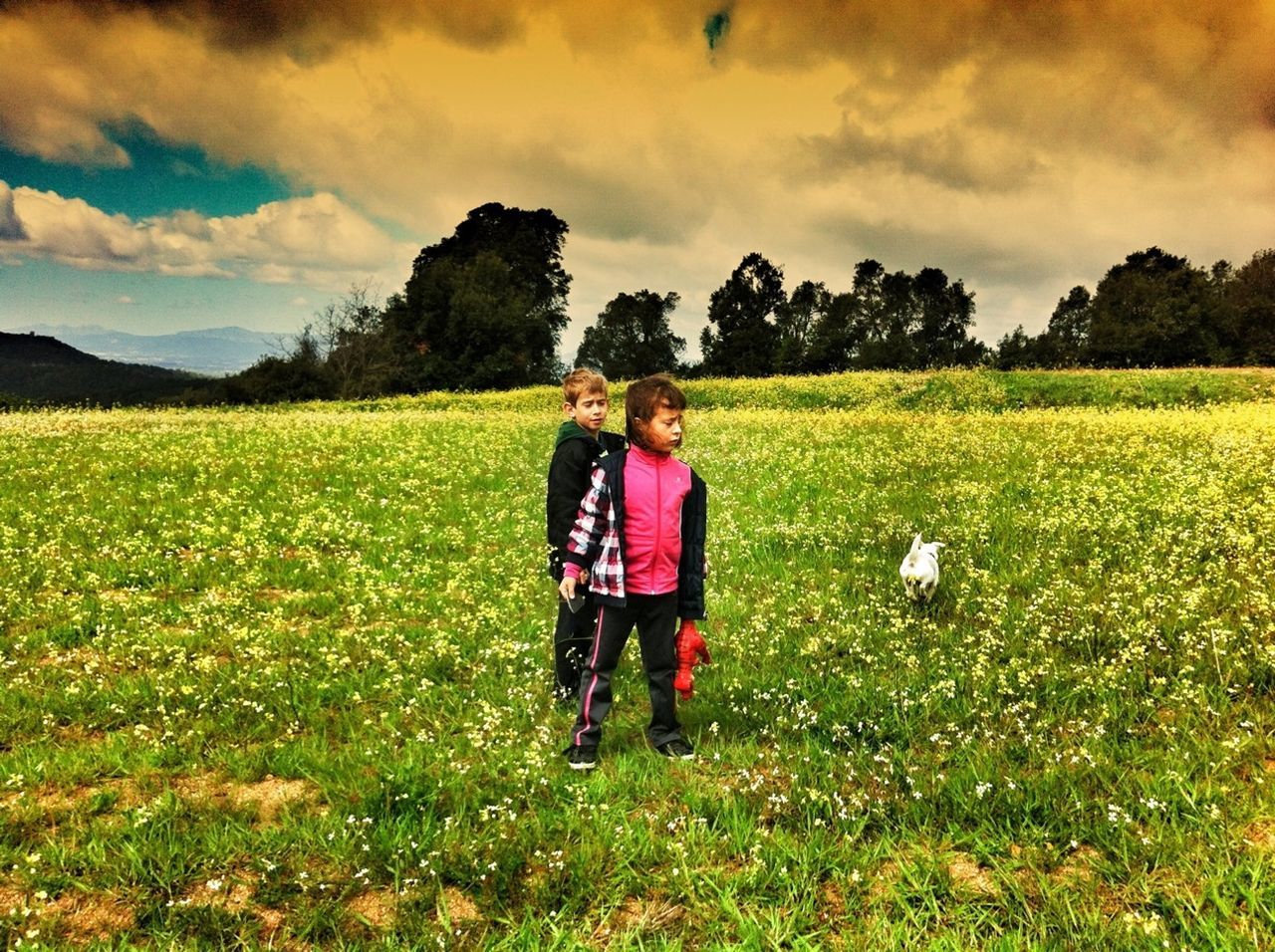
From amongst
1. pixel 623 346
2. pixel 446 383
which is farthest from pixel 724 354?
pixel 446 383

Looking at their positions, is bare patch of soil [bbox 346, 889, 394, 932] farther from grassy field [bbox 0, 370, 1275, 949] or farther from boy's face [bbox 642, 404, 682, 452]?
boy's face [bbox 642, 404, 682, 452]

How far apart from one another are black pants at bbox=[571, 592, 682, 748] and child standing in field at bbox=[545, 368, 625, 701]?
565 mm

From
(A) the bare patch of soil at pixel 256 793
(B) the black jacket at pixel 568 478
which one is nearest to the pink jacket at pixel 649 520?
(B) the black jacket at pixel 568 478

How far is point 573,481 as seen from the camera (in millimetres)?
5891

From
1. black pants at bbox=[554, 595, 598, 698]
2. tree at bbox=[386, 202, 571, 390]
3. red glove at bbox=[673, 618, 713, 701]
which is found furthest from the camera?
tree at bbox=[386, 202, 571, 390]

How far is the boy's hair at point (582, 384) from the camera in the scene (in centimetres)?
604

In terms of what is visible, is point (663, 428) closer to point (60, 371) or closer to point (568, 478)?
point (568, 478)

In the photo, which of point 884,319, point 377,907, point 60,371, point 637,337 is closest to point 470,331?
point 637,337

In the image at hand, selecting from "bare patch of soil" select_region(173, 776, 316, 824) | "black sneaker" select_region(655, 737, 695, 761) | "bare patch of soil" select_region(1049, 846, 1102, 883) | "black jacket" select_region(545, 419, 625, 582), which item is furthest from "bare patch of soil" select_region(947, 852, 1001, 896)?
"bare patch of soil" select_region(173, 776, 316, 824)

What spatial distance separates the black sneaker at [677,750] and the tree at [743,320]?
272 feet

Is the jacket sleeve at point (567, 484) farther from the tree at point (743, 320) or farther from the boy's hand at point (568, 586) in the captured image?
A: the tree at point (743, 320)

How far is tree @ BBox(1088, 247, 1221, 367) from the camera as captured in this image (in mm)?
68625

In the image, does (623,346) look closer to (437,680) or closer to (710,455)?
(710,455)

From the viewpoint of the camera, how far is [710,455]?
21016 mm
